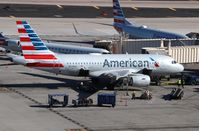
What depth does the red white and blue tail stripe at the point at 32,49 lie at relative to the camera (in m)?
81.0

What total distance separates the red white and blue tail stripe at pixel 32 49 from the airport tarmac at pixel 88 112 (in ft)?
11.6

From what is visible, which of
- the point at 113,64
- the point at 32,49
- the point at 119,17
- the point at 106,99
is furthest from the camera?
the point at 119,17

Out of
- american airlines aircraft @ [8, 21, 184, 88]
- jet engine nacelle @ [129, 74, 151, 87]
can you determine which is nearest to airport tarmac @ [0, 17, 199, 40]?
american airlines aircraft @ [8, 21, 184, 88]

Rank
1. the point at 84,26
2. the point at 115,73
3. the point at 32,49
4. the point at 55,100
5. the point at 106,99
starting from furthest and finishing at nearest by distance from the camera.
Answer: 1. the point at 84,26
2. the point at 115,73
3. the point at 32,49
4. the point at 106,99
5. the point at 55,100

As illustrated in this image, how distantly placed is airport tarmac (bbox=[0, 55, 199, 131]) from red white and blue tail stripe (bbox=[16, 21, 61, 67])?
3545 mm

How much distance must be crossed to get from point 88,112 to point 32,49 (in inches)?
607

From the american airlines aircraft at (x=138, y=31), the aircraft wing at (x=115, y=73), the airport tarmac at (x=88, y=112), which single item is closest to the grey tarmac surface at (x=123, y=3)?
the american airlines aircraft at (x=138, y=31)

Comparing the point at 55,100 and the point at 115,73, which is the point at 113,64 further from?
the point at 55,100

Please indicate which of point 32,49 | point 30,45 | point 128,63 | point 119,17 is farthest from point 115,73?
point 119,17

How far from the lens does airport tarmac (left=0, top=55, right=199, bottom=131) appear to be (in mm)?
63094

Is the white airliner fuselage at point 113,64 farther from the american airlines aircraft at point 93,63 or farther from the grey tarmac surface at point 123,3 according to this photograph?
the grey tarmac surface at point 123,3

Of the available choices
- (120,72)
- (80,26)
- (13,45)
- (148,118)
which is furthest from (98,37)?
(148,118)

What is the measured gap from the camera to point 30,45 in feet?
267

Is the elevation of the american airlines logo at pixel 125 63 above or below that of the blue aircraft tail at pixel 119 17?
below
